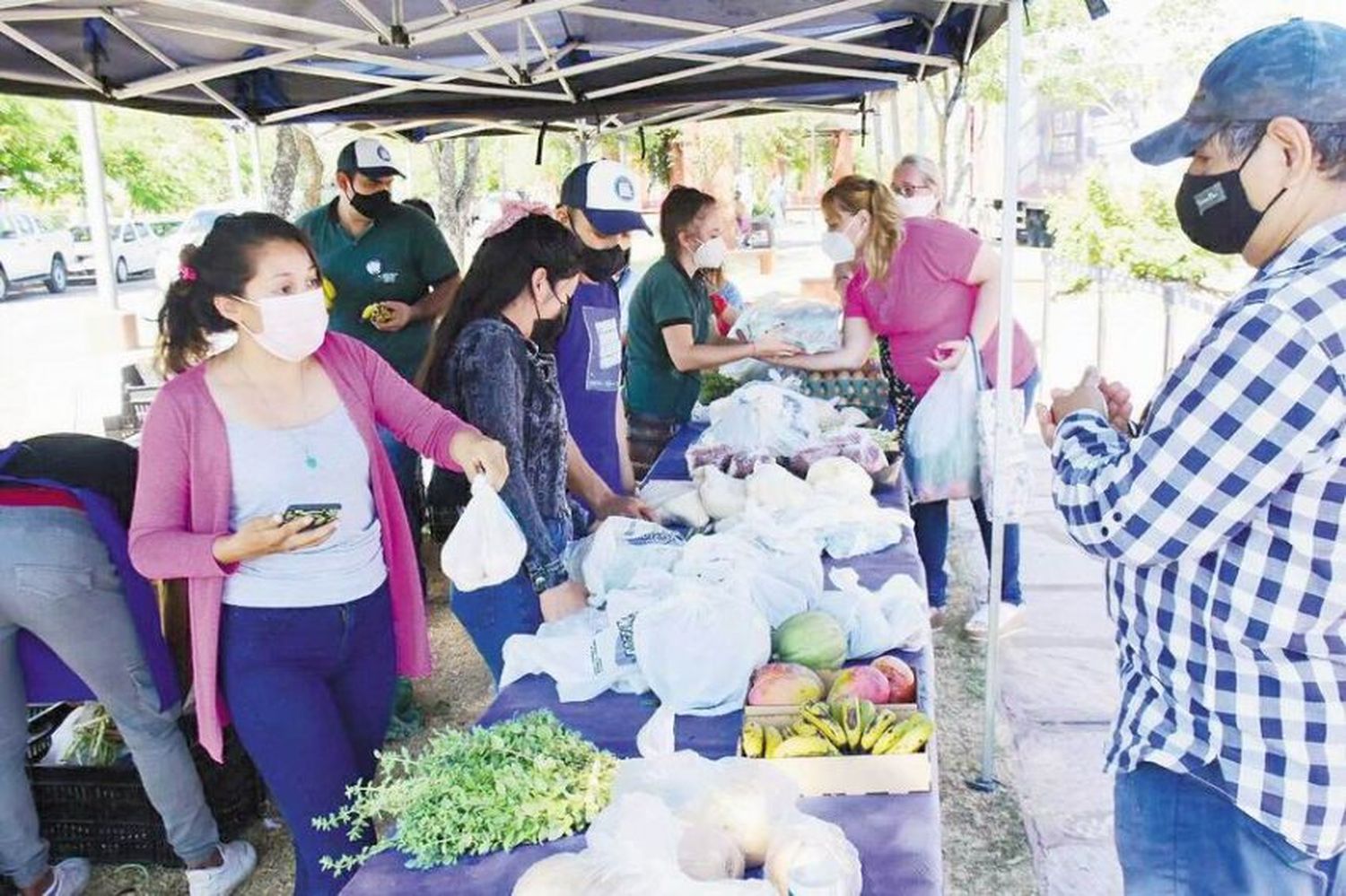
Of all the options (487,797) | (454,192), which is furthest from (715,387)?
(454,192)

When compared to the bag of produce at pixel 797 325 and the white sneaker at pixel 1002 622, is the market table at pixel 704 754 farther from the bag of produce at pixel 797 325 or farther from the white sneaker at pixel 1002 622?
the bag of produce at pixel 797 325

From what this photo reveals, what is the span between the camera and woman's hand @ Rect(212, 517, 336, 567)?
79.4 inches

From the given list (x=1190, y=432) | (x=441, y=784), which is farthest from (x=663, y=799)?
(x=1190, y=432)

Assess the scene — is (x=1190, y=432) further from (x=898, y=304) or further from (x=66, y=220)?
(x=66, y=220)

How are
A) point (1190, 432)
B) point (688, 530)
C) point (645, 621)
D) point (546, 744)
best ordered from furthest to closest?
point (688, 530), point (645, 621), point (546, 744), point (1190, 432)

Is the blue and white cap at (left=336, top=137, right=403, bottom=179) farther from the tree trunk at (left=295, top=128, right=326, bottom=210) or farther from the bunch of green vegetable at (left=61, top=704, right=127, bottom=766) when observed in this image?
the tree trunk at (left=295, top=128, right=326, bottom=210)

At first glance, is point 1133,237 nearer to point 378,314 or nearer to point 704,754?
point 378,314

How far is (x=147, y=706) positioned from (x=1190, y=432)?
8.37 feet

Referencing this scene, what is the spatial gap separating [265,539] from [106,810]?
1.68m

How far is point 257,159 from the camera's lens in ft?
19.0

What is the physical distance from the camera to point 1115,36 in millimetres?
22234

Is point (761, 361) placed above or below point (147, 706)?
above

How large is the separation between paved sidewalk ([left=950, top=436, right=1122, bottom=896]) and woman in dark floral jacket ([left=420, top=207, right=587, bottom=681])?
157 cm

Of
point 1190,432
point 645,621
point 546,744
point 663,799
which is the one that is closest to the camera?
point 1190,432
